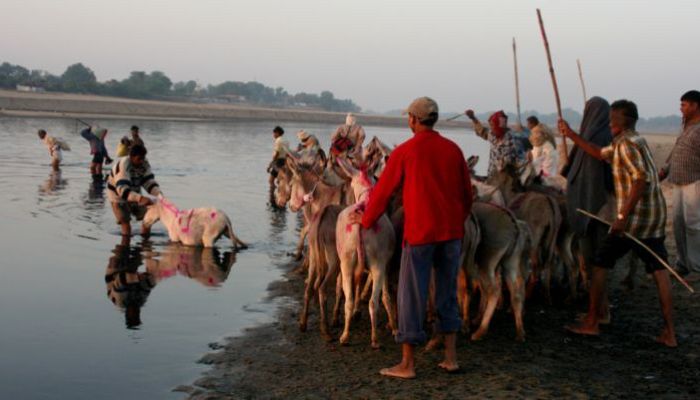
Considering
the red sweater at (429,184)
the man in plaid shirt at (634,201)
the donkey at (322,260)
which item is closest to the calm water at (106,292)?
the donkey at (322,260)

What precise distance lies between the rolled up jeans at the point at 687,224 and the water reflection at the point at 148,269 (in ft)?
20.2

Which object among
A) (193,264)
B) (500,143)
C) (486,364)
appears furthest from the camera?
(193,264)

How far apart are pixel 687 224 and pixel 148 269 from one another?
24.2 ft

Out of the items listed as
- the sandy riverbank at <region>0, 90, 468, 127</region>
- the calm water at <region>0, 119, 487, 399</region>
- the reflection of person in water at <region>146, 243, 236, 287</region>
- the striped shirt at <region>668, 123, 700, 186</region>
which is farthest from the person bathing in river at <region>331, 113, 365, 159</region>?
the sandy riverbank at <region>0, 90, 468, 127</region>

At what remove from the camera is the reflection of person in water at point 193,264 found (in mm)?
11602

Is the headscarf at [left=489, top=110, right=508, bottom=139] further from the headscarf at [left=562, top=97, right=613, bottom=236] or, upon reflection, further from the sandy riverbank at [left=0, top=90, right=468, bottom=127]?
the sandy riverbank at [left=0, top=90, right=468, bottom=127]

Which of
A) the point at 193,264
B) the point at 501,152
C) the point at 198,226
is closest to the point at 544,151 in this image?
the point at 501,152

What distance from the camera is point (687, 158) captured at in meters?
10.7

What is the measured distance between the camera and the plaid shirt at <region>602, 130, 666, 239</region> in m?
7.72

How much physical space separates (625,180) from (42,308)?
6490 millimetres

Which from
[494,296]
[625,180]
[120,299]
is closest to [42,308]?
[120,299]

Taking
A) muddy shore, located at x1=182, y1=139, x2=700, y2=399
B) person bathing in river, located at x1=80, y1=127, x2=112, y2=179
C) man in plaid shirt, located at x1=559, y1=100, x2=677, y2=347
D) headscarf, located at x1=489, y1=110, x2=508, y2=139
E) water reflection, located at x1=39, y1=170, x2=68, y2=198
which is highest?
headscarf, located at x1=489, y1=110, x2=508, y2=139

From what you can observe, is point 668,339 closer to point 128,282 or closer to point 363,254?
point 363,254

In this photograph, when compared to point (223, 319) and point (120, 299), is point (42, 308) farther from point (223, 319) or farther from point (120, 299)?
point (223, 319)
